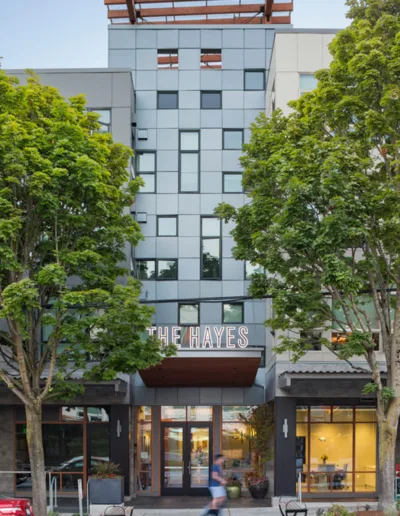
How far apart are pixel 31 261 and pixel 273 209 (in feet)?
21.9

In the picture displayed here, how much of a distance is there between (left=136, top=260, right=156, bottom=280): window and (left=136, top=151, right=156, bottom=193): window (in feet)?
9.96

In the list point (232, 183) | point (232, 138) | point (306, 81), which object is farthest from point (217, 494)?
point (232, 138)

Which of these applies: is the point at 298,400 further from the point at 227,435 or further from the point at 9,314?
the point at 9,314

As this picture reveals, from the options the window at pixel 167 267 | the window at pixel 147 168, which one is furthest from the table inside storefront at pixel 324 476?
the window at pixel 147 168

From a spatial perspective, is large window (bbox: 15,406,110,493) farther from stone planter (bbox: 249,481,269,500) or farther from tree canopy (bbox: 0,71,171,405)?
tree canopy (bbox: 0,71,171,405)

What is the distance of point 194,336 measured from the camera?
91.8ft

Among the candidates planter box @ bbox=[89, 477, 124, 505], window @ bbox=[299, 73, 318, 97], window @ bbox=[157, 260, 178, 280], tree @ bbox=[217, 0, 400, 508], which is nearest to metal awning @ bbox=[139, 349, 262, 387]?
planter box @ bbox=[89, 477, 124, 505]

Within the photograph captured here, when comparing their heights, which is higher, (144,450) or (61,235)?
(61,235)

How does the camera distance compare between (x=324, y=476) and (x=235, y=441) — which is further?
(x=235, y=441)

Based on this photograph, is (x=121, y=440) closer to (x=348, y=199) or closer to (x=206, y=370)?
(x=206, y=370)

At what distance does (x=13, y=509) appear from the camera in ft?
57.1

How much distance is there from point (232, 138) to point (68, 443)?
46.8ft

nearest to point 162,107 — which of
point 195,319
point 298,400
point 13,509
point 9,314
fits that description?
point 195,319

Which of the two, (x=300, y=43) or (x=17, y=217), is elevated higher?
(x=300, y=43)
